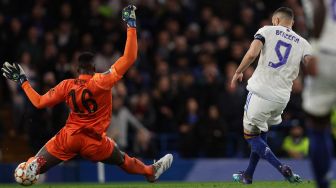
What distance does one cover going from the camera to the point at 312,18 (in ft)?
24.8

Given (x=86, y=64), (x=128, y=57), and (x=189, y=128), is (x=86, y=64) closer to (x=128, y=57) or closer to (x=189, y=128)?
(x=128, y=57)

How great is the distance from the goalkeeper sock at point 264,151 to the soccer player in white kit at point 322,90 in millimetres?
3652

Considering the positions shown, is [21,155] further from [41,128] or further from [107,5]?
[107,5]

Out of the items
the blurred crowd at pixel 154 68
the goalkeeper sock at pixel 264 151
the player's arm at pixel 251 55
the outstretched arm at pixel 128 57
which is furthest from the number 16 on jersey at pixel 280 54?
the blurred crowd at pixel 154 68

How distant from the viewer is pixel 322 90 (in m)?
7.65

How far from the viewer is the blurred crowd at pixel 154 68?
18.0 metres

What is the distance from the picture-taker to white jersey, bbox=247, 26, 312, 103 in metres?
→ 11.3

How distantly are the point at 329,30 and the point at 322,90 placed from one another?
53 cm

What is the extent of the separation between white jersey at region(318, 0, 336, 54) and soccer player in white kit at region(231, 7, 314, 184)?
11.7ft

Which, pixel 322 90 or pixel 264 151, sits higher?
pixel 322 90

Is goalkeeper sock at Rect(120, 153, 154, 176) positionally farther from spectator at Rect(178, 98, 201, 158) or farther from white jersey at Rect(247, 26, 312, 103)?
spectator at Rect(178, 98, 201, 158)

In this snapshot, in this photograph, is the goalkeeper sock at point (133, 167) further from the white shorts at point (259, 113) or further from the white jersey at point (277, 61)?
the white jersey at point (277, 61)

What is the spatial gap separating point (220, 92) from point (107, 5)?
14.1 feet

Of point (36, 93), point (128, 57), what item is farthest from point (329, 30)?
point (36, 93)
